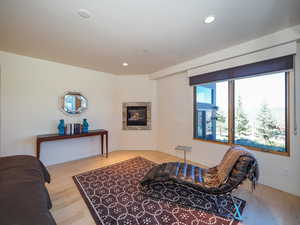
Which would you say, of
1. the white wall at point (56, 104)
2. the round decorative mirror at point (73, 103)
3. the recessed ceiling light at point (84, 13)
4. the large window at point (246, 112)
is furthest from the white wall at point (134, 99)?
the recessed ceiling light at point (84, 13)

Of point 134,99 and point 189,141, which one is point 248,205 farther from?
point 134,99

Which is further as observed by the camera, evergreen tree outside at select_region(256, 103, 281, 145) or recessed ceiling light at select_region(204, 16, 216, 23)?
evergreen tree outside at select_region(256, 103, 281, 145)

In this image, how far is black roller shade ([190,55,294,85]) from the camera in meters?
2.16

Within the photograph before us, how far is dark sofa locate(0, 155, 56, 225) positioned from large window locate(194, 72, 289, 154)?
10.6ft

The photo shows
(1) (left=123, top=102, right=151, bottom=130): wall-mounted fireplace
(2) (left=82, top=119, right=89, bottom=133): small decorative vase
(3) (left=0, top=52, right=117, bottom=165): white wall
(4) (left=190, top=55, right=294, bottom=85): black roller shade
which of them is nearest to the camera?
(4) (left=190, top=55, right=294, bottom=85): black roller shade

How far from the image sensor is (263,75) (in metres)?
2.45

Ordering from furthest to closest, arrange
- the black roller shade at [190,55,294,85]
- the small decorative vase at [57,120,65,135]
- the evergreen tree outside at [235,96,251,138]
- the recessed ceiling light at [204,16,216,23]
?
1. the small decorative vase at [57,120,65,135]
2. the evergreen tree outside at [235,96,251,138]
3. the black roller shade at [190,55,294,85]
4. the recessed ceiling light at [204,16,216,23]

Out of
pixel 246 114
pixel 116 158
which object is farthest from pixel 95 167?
pixel 246 114

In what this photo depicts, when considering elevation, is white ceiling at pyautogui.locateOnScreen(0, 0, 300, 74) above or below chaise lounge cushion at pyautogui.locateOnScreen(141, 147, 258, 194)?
above

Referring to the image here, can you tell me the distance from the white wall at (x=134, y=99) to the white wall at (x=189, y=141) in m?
0.25

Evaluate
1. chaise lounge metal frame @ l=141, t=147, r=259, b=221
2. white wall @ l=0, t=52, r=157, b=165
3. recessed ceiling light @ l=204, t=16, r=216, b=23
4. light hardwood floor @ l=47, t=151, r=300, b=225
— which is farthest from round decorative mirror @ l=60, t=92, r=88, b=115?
recessed ceiling light @ l=204, t=16, r=216, b=23

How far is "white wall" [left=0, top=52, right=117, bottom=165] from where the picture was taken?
9.37ft

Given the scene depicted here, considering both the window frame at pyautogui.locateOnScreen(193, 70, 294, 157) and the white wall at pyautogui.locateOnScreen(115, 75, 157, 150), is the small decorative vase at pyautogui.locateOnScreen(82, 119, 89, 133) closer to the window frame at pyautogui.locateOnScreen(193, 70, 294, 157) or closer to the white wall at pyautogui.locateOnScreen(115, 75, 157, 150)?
the white wall at pyautogui.locateOnScreen(115, 75, 157, 150)

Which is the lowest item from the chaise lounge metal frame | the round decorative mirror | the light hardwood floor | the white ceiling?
the light hardwood floor
